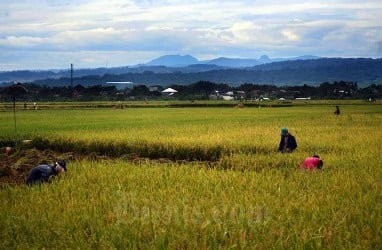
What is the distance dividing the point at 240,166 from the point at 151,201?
428 centimetres

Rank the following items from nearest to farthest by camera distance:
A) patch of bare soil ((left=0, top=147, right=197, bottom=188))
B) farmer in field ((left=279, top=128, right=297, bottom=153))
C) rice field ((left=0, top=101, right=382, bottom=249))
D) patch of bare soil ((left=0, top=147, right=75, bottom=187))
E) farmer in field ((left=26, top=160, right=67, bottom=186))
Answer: rice field ((left=0, top=101, right=382, bottom=249)) < farmer in field ((left=26, top=160, right=67, bottom=186)) < patch of bare soil ((left=0, top=147, right=75, bottom=187)) < patch of bare soil ((left=0, top=147, right=197, bottom=188)) < farmer in field ((left=279, top=128, right=297, bottom=153))

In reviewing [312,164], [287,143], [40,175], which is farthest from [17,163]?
[312,164]

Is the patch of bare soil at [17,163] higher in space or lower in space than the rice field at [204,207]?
lower

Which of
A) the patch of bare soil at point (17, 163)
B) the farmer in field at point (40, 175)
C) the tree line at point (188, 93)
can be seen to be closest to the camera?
the farmer in field at point (40, 175)

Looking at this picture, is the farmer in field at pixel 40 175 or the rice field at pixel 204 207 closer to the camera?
the rice field at pixel 204 207

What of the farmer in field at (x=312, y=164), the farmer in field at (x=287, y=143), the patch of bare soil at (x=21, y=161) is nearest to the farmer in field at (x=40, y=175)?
the patch of bare soil at (x=21, y=161)

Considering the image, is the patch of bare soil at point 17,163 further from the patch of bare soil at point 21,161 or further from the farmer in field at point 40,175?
the farmer in field at point 40,175

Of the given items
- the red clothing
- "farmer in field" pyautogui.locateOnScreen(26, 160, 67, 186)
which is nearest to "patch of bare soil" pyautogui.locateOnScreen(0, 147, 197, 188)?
"farmer in field" pyautogui.locateOnScreen(26, 160, 67, 186)

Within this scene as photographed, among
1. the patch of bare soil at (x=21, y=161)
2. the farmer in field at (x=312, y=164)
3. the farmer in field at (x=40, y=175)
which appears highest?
the farmer in field at (x=312, y=164)

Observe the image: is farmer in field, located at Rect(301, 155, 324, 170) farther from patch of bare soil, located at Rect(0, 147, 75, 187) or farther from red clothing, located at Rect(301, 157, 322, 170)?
patch of bare soil, located at Rect(0, 147, 75, 187)

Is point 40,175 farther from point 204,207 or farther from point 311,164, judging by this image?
point 311,164

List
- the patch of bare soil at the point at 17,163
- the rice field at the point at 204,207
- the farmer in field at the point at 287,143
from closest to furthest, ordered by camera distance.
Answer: the rice field at the point at 204,207 → the patch of bare soil at the point at 17,163 → the farmer in field at the point at 287,143

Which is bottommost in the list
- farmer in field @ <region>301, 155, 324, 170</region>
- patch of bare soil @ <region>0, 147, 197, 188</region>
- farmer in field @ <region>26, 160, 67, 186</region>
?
patch of bare soil @ <region>0, 147, 197, 188</region>

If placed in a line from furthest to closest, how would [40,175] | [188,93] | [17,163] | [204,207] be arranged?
1. [188,93]
2. [17,163]
3. [40,175]
4. [204,207]
